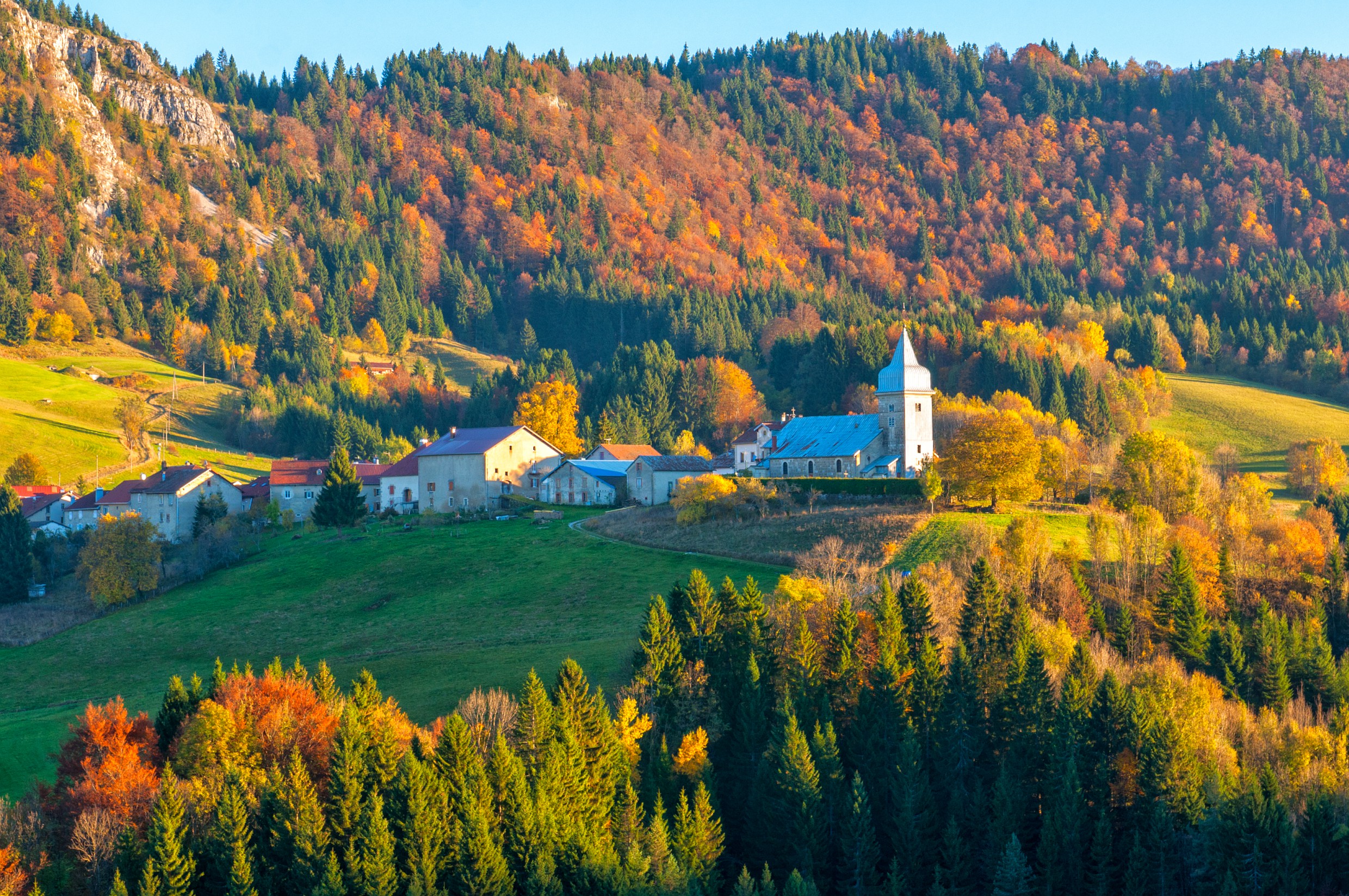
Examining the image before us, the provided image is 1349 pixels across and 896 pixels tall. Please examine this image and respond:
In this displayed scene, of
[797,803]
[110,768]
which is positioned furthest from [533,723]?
[110,768]

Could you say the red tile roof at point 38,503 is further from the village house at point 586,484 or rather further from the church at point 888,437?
the church at point 888,437

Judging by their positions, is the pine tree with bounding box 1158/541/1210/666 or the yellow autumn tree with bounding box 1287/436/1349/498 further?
the yellow autumn tree with bounding box 1287/436/1349/498

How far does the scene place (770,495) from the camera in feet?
250

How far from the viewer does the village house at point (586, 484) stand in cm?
9131

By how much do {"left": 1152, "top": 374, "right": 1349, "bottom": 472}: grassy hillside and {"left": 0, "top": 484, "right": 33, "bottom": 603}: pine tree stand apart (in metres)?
93.2

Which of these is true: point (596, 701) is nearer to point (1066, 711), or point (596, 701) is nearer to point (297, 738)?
point (297, 738)

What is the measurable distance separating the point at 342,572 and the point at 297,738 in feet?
97.0

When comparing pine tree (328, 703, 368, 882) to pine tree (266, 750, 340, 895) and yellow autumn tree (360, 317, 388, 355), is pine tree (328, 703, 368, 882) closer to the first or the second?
pine tree (266, 750, 340, 895)

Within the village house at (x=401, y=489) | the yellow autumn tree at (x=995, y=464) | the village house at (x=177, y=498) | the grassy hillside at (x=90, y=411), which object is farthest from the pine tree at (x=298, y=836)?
the grassy hillside at (x=90, y=411)

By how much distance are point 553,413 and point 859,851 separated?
257ft

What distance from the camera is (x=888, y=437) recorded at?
85.6 meters

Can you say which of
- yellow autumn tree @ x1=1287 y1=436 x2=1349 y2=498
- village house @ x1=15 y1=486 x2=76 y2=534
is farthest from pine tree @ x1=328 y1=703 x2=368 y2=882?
yellow autumn tree @ x1=1287 y1=436 x2=1349 y2=498

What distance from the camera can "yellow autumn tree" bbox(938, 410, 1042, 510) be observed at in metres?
71.4

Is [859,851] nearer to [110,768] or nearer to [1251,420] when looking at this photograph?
[110,768]
